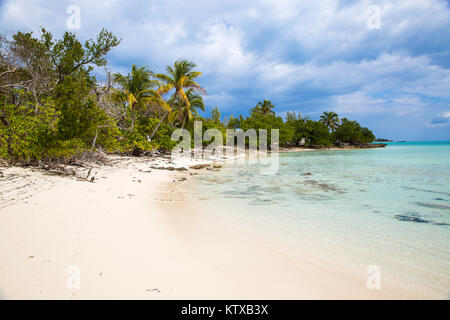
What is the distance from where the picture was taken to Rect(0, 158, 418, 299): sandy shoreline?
6.18ft

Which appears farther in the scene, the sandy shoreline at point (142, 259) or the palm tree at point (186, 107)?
the palm tree at point (186, 107)

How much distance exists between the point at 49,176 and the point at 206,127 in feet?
73.5

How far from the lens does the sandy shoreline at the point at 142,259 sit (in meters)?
1.88

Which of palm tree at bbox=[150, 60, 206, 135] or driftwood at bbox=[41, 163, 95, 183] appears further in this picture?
palm tree at bbox=[150, 60, 206, 135]

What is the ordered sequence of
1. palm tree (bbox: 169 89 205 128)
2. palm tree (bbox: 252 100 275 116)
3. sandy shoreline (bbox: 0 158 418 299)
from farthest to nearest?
palm tree (bbox: 252 100 275 116) < palm tree (bbox: 169 89 205 128) < sandy shoreline (bbox: 0 158 418 299)

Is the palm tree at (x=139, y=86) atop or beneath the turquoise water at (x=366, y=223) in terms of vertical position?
atop

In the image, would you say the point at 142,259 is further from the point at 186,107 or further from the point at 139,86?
Result: the point at 186,107

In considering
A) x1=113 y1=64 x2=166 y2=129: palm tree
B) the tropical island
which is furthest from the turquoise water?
x1=113 y1=64 x2=166 y2=129: palm tree

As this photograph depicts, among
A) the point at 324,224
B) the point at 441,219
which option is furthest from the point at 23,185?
the point at 441,219

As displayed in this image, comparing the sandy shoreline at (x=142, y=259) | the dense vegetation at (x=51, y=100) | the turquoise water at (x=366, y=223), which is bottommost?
the turquoise water at (x=366, y=223)

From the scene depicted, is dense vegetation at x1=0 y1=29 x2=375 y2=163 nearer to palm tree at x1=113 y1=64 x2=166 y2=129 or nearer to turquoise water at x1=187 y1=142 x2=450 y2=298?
turquoise water at x1=187 y1=142 x2=450 y2=298

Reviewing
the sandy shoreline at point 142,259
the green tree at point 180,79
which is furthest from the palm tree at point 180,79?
the sandy shoreline at point 142,259

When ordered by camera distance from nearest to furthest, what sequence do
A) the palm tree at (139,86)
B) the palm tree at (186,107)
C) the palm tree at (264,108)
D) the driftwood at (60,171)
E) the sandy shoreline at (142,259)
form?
the sandy shoreline at (142,259)
the driftwood at (60,171)
the palm tree at (139,86)
the palm tree at (186,107)
the palm tree at (264,108)

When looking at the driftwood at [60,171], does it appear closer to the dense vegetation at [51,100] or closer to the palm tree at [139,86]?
the dense vegetation at [51,100]
